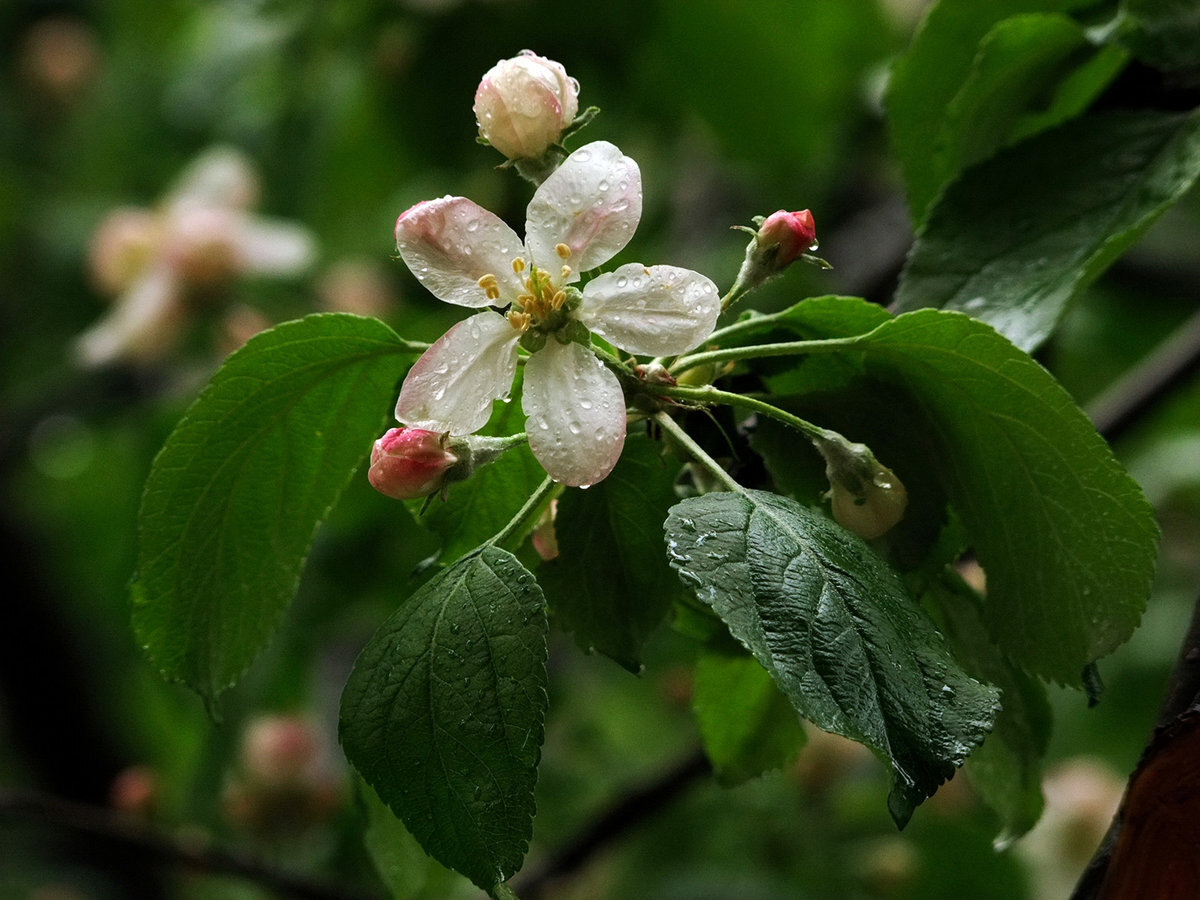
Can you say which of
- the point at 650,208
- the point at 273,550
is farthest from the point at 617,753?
the point at 273,550

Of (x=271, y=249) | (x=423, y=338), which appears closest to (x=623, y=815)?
(x=423, y=338)

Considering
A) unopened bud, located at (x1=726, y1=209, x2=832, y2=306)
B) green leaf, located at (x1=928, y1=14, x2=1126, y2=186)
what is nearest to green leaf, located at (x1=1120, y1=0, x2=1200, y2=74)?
green leaf, located at (x1=928, y1=14, x2=1126, y2=186)

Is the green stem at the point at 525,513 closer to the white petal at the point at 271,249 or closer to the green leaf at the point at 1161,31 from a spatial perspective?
the green leaf at the point at 1161,31

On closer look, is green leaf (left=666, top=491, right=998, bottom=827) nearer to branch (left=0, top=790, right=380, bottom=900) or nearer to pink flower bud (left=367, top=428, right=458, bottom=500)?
pink flower bud (left=367, top=428, right=458, bottom=500)

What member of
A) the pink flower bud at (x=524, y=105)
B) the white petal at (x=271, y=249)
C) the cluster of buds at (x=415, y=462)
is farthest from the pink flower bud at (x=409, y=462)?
the white petal at (x=271, y=249)

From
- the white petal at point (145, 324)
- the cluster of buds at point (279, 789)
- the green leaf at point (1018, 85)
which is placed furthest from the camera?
the white petal at point (145, 324)
